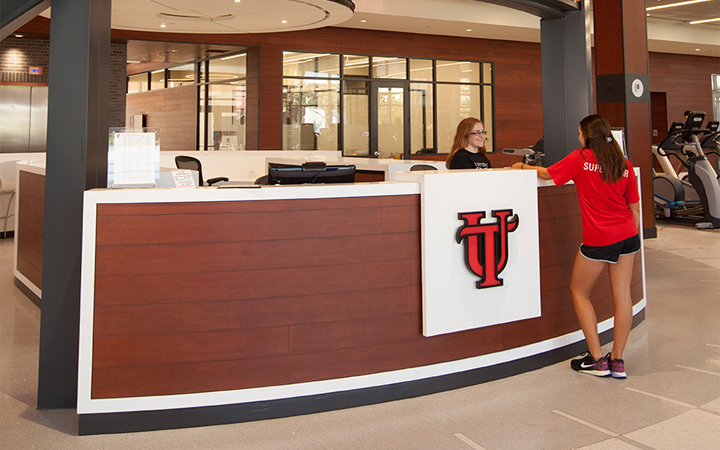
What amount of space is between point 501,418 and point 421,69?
12.3 metres

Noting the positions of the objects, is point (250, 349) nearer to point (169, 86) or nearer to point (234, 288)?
point (234, 288)

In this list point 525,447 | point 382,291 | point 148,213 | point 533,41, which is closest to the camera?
point 525,447

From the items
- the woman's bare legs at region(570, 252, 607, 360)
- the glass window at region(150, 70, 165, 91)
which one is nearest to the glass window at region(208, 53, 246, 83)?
the glass window at region(150, 70, 165, 91)

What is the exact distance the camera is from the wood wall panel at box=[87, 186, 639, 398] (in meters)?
2.81

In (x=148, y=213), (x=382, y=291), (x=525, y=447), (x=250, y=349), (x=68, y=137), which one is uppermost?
(x=68, y=137)

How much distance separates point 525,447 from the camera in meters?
2.62

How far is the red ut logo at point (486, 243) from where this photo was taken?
3295mm

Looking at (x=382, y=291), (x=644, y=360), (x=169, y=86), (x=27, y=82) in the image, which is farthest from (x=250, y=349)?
(x=169, y=86)

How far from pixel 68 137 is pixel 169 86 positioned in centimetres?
1330

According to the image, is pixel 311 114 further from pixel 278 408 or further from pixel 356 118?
pixel 278 408

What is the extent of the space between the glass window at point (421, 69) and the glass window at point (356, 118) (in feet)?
4.28

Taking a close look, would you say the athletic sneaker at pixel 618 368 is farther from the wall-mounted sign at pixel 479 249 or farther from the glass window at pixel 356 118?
the glass window at pixel 356 118

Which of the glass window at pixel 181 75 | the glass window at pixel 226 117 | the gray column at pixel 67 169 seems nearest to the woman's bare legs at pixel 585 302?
the gray column at pixel 67 169

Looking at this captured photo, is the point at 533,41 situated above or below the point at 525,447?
above
